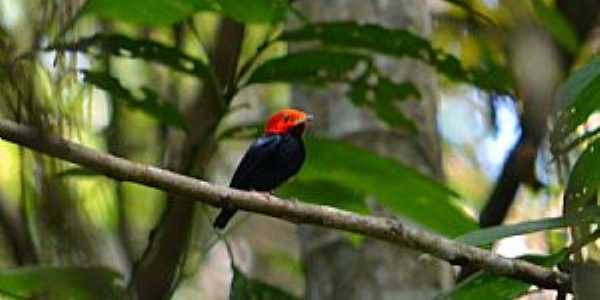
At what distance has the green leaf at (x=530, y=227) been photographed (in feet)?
6.84

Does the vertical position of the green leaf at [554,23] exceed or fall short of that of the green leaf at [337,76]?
it exceeds it

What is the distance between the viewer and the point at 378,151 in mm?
3801

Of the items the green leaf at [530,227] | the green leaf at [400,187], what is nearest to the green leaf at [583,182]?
the green leaf at [530,227]

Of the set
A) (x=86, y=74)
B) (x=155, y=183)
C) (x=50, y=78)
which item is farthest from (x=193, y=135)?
(x=50, y=78)

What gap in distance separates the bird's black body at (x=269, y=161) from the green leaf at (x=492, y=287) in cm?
101

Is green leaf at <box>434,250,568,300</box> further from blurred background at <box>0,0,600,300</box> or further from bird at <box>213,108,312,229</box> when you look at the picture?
bird at <box>213,108,312,229</box>

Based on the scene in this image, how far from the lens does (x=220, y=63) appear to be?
11.4 feet

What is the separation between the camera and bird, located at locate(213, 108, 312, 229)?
338cm

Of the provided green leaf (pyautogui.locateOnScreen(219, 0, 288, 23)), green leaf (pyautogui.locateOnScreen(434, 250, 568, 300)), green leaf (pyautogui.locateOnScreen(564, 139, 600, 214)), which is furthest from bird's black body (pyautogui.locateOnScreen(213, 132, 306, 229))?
green leaf (pyautogui.locateOnScreen(564, 139, 600, 214))

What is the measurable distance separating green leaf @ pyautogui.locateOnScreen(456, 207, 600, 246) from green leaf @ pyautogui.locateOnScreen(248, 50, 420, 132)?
0.96 metres

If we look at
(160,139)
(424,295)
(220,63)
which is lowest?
(424,295)

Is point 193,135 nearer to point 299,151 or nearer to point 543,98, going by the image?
point 299,151

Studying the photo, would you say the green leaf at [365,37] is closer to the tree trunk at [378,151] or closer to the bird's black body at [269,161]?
the bird's black body at [269,161]

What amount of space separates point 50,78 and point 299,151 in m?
1.53
